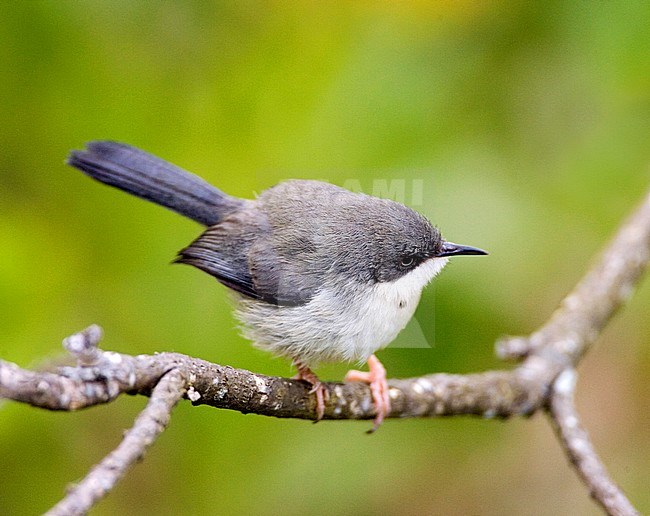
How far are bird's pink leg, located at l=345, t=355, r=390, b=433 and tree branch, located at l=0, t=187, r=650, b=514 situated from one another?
0.10 feet

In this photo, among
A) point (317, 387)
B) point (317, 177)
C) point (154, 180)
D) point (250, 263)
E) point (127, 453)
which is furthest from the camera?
point (317, 177)

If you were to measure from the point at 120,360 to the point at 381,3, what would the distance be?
2.85 metres

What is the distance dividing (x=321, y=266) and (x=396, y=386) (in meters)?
0.57

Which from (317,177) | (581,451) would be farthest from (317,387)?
(317,177)

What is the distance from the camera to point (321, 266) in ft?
9.69

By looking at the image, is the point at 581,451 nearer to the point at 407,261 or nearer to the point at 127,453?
the point at 407,261

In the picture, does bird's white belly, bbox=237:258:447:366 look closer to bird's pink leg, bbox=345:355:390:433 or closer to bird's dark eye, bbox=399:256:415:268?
bird's dark eye, bbox=399:256:415:268

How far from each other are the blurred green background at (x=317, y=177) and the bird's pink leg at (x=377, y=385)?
1.09 ft

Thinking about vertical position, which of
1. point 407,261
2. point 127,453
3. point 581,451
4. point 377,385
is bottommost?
point 581,451

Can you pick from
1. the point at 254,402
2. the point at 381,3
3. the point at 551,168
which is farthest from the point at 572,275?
the point at 254,402

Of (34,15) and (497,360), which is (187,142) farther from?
(497,360)

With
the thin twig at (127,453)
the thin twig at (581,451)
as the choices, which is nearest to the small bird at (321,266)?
the thin twig at (581,451)

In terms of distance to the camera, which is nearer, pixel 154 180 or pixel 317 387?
pixel 317 387

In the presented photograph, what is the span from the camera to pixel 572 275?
164 inches
